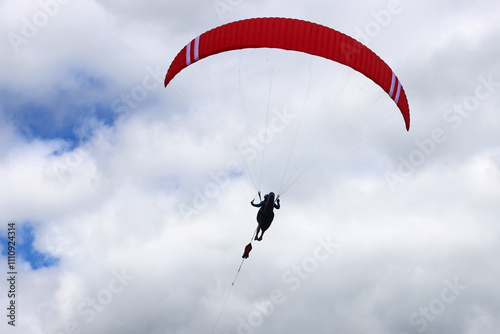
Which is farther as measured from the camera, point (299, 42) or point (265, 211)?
point (265, 211)

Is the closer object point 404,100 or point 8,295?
point 404,100

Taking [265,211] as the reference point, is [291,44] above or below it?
above

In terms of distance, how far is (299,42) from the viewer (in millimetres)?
25828

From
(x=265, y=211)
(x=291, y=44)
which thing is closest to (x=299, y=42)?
(x=291, y=44)

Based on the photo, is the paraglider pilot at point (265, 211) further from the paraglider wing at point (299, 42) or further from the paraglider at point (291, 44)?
the paraglider wing at point (299, 42)

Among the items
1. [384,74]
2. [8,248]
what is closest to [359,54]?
[384,74]

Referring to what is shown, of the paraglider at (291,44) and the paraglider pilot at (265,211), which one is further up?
the paraglider at (291,44)

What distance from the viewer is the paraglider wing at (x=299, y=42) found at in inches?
1018

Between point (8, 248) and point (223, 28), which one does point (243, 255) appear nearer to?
point (223, 28)

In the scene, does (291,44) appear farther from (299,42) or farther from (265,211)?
(265,211)

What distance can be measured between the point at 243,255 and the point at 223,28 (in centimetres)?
1027

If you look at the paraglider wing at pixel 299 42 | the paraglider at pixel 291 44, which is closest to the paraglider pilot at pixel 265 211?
the paraglider at pixel 291 44

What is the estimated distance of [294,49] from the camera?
2575cm

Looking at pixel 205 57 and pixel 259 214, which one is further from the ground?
pixel 205 57
